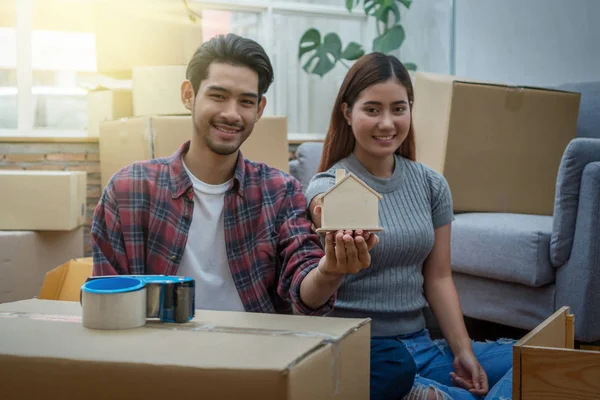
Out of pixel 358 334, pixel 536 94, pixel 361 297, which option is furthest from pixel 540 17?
pixel 358 334

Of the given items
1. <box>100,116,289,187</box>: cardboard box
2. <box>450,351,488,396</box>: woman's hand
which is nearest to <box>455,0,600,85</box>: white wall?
<box>100,116,289,187</box>: cardboard box

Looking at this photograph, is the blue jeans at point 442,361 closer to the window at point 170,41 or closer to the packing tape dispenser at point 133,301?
the packing tape dispenser at point 133,301

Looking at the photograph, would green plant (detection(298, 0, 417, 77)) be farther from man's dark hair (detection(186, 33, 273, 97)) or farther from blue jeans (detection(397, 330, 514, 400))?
blue jeans (detection(397, 330, 514, 400))

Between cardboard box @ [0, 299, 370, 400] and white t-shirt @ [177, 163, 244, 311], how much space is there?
1.59ft

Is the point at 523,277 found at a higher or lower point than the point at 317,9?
lower

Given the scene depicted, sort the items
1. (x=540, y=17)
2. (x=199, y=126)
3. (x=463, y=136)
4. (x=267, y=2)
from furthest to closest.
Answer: (x=267, y=2) < (x=540, y=17) < (x=463, y=136) < (x=199, y=126)

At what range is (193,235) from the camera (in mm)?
1304

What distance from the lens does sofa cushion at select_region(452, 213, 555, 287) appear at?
6.34 feet

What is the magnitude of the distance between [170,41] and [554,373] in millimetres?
2310

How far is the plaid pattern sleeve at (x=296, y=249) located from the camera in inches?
46.4

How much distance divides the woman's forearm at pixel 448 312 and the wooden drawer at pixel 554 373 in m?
0.44

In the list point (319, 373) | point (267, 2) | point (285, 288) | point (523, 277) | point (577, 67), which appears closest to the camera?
point (319, 373)

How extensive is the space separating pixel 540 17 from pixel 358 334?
2.80m

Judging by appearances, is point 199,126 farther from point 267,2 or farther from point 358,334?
point 267,2
